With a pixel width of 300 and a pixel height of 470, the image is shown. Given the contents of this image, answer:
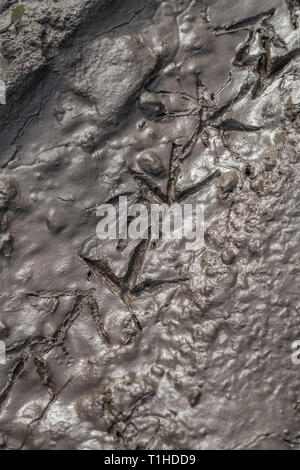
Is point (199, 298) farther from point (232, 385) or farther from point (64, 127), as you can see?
point (64, 127)

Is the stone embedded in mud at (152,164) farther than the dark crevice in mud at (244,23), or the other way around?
the dark crevice in mud at (244,23)

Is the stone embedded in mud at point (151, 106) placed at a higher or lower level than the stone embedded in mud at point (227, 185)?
higher

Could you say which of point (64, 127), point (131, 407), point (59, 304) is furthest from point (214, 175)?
point (131, 407)

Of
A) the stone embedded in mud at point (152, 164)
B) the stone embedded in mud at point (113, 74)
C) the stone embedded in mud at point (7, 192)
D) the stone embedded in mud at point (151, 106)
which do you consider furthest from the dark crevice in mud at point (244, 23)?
the stone embedded in mud at point (7, 192)

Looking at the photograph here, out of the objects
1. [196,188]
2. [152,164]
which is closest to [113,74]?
[152,164]

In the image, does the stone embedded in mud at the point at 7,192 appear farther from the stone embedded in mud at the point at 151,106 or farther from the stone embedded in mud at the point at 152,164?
the stone embedded in mud at the point at 151,106

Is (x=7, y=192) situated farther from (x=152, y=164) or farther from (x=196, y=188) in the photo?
(x=196, y=188)

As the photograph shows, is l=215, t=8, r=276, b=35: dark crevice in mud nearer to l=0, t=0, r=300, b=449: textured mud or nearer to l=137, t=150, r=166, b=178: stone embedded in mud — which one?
l=0, t=0, r=300, b=449: textured mud

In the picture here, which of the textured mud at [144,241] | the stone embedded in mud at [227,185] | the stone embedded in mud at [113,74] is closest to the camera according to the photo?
the textured mud at [144,241]
